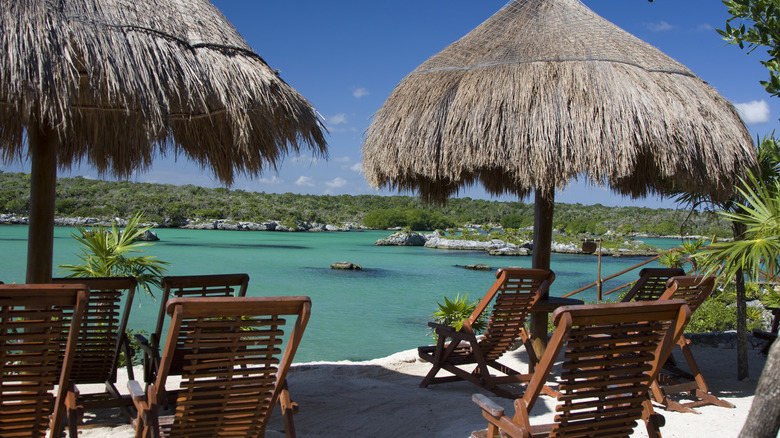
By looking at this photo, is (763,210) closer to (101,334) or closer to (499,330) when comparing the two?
(499,330)

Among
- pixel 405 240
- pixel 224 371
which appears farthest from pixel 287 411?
pixel 405 240

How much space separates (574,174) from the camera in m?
3.93

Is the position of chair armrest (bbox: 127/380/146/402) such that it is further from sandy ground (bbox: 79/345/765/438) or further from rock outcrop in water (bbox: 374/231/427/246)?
rock outcrop in water (bbox: 374/231/427/246)

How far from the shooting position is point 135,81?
2.88m

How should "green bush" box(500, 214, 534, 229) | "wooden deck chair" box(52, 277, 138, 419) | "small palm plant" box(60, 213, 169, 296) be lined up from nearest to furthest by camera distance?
"wooden deck chair" box(52, 277, 138, 419) → "small palm plant" box(60, 213, 169, 296) → "green bush" box(500, 214, 534, 229)

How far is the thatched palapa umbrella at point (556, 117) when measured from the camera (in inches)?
153

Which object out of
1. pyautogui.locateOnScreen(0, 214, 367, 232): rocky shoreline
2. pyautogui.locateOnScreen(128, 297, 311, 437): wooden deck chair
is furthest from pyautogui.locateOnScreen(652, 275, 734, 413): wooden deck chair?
pyautogui.locateOnScreen(0, 214, 367, 232): rocky shoreline

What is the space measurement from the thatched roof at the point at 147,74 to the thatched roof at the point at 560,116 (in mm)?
1064

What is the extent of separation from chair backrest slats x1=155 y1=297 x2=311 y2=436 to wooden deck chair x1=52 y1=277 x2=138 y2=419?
3.24ft

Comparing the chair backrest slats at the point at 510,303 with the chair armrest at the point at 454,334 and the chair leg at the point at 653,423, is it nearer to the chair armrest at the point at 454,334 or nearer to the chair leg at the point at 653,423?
the chair armrest at the point at 454,334

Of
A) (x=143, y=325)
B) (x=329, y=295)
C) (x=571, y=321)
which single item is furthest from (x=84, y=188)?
(x=571, y=321)

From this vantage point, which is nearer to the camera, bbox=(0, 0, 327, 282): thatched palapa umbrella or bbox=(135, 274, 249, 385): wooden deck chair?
bbox=(0, 0, 327, 282): thatched palapa umbrella

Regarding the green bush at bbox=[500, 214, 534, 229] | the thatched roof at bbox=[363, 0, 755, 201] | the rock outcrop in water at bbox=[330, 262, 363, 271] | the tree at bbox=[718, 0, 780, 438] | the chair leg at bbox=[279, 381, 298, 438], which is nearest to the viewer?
the tree at bbox=[718, 0, 780, 438]

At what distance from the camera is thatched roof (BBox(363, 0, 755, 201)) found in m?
3.89
